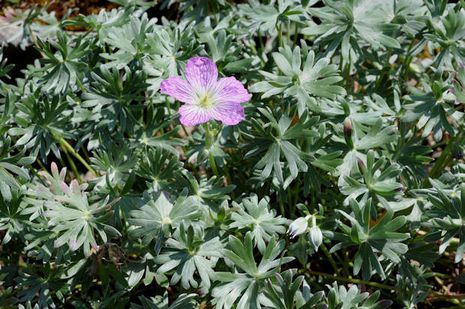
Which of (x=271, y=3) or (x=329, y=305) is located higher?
(x=271, y=3)

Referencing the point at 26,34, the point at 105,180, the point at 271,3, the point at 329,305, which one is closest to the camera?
the point at 329,305

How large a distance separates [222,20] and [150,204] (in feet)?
3.10

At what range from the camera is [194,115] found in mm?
2098

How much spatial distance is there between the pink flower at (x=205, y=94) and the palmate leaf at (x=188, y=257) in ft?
1.12

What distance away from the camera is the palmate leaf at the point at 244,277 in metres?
2.02

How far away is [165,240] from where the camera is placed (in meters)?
2.12

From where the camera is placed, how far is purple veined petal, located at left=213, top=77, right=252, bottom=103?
2.17m

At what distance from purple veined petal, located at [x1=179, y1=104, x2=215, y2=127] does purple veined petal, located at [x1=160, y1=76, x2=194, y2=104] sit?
0.03m

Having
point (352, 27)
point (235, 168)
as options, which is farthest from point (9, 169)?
point (352, 27)

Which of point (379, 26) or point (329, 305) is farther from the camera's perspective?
point (379, 26)

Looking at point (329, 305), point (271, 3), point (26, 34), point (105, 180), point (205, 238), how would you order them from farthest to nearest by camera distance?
point (26, 34)
point (271, 3)
point (105, 180)
point (205, 238)
point (329, 305)

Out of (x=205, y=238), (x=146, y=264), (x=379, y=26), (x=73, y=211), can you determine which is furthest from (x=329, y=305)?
(x=379, y=26)

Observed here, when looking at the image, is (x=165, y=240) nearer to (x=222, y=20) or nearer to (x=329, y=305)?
(x=329, y=305)

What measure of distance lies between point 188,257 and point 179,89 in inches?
20.3
